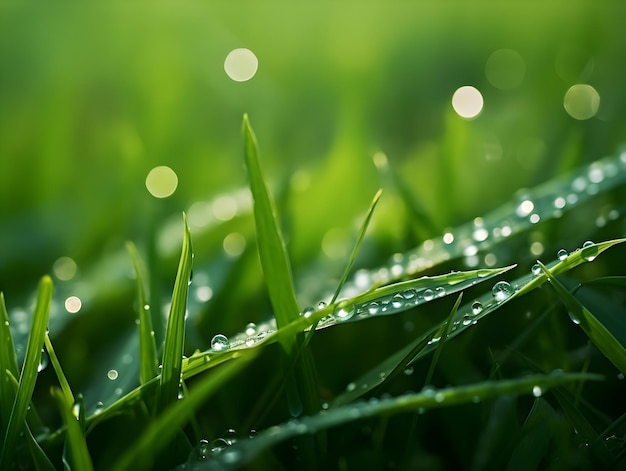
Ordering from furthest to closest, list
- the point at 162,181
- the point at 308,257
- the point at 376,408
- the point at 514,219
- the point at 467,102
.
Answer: the point at 467,102 → the point at 162,181 → the point at 308,257 → the point at 514,219 → the point at 376,408

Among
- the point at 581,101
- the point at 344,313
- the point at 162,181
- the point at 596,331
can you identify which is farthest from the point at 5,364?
the point at 581,101

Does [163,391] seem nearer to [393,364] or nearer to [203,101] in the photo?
[393,364]

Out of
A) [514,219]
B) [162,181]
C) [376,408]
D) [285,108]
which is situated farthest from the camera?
[285,108]

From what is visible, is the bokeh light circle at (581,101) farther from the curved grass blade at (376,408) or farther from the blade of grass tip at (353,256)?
the curved grass blade at (376,408)

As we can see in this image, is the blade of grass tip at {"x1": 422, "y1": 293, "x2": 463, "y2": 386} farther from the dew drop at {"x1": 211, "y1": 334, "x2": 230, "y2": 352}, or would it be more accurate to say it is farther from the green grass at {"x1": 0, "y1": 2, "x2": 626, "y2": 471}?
the dew drop at {"x1": 211, "y1": 334, "x2": 230, "y2": 352}

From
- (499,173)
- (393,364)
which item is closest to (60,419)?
(393,364)

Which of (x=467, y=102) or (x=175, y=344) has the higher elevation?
(x=467, y=102)

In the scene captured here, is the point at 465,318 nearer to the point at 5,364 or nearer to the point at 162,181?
the point at 5,364

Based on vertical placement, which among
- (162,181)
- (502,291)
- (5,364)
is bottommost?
(502,291)

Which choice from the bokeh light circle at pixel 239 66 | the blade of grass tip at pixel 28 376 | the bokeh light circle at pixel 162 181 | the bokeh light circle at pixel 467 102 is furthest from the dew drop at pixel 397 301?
the bokeh light circle at pixel 239 66
